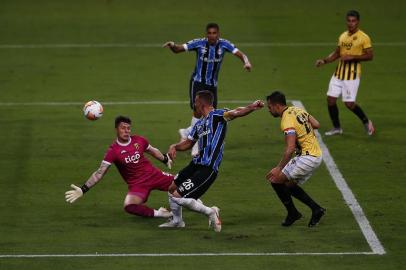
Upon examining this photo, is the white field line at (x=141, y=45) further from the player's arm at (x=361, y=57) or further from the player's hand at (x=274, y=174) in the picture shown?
the player's hand at (x=274, y=174)

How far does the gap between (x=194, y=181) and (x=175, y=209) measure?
0.54 meters

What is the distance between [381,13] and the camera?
3691 centimetres

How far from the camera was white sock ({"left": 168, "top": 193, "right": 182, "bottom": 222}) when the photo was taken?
16984 mm

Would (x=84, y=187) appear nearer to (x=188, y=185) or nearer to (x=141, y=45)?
(x=188, y=185)

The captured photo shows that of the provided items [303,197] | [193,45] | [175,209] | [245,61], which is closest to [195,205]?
[175,209]

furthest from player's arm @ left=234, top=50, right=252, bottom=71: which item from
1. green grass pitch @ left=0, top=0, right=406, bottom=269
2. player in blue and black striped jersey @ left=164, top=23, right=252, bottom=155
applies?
green grass pitch @ left=0, top=0, right=406, bottom=269

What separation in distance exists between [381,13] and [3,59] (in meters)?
12.7

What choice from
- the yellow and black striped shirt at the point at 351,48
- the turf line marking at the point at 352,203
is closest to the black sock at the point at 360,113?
the yellow and black striped shirt at the point at 351,48

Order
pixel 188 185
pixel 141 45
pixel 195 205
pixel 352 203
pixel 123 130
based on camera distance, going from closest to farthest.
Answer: pixel 195 205 < pixel 188 185 < pixel 123 130 < pixel 352 203 < pixel 141 45

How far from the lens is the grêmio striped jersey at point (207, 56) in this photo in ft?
72.4

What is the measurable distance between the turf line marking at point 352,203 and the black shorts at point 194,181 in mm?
2439

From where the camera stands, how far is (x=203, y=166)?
1708cm

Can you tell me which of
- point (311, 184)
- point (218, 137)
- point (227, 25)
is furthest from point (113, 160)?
point (227, 25)

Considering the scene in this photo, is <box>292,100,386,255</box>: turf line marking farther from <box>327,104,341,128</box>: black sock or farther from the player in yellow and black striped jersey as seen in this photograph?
the player in yellow and black striped jersey
